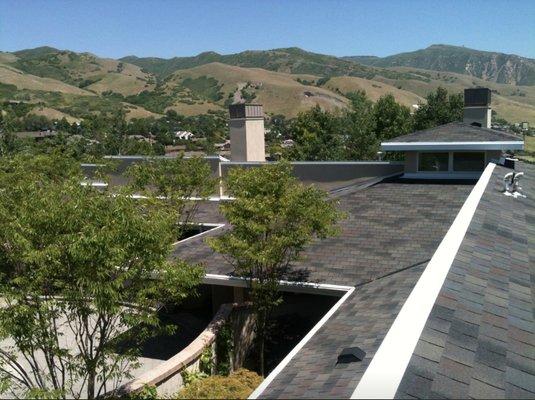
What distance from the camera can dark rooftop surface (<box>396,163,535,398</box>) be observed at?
192 inches

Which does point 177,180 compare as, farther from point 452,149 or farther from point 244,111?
point 452,149

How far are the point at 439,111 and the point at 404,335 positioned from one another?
41.9 metres

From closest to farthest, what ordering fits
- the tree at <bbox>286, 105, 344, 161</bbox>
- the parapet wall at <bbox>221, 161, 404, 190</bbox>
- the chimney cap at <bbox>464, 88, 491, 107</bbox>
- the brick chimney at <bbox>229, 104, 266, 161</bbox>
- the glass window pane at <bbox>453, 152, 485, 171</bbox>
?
the glass window pane at <bbox>453, 152, 485, 171</bbox> < the parapet wall at <bbox>221, 161, 404, 190</bbox> < the brick chimney at <bbox>229, 104, 266, 161</bbox> < the chimney cap at <bbox>464, 88, 491, 107</bbox> < the tree at <bbox>286, 105, 344, 161</bbox>

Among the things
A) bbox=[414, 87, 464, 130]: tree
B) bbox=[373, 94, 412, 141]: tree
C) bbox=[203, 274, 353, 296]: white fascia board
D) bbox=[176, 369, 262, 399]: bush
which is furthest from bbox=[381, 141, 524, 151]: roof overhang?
bbox=[414, 87, 464, 130]: tree

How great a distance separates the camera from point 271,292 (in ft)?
41.3

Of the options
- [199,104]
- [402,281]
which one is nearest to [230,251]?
[402,281]

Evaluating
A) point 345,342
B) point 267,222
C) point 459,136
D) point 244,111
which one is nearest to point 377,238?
point 267,222

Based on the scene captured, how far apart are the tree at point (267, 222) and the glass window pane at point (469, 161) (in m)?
8.84

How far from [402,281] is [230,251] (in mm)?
3905

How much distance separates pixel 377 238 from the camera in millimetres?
14695

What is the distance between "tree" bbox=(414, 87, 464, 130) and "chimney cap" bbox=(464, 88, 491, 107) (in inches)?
791

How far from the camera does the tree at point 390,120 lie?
43906 mm

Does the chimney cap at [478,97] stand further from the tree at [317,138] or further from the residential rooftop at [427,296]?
the tree at [317,138]

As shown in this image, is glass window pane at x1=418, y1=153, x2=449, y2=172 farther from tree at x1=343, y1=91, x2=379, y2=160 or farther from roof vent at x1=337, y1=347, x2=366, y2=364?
tree at x1=343, y1=91, x2=379, y2=160
